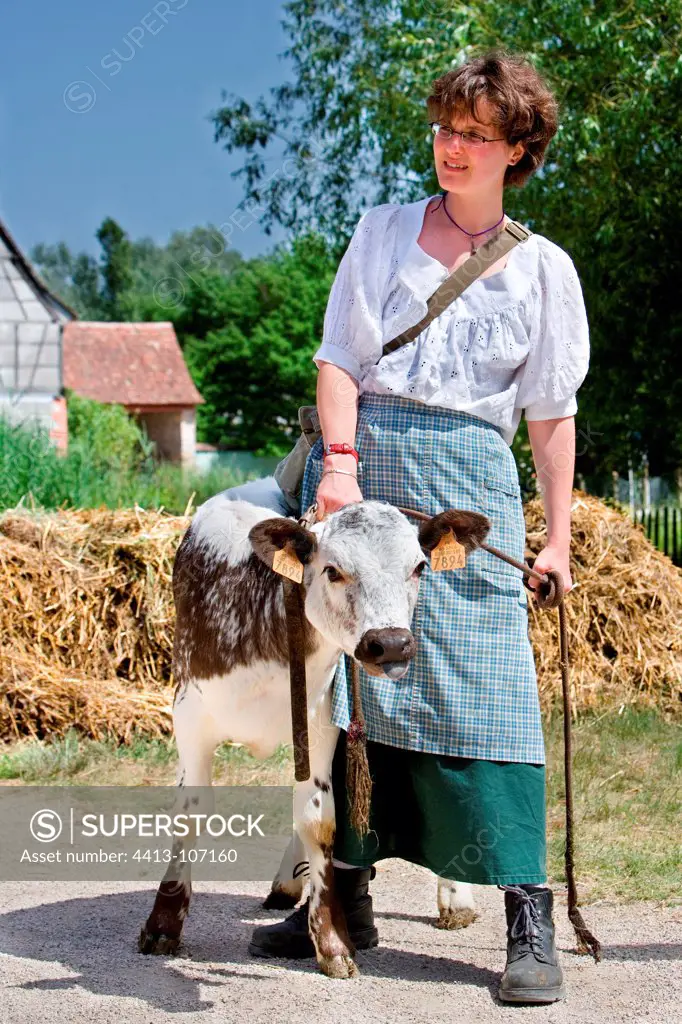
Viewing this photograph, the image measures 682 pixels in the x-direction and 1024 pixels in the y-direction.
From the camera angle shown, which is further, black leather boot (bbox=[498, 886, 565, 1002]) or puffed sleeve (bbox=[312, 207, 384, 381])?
puffed sleeve (bbox=[312, 207, 384, 381])

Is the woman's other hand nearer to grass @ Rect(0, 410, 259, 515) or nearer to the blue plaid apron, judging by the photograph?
the blue plaid apron

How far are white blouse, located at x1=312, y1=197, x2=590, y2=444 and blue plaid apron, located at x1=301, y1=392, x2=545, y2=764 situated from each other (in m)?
0.09

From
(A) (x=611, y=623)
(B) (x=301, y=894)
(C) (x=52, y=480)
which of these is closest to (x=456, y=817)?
(B) (x=301, y=894)

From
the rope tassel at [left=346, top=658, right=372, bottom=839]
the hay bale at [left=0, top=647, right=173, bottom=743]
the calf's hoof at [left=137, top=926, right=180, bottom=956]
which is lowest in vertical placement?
the calf's hoof at [left=137, top=926, right=180, bottom=956]

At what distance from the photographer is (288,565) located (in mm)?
3061

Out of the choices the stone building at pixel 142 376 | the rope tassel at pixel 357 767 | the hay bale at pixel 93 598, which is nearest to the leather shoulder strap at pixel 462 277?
the rope tassel at pixel 357 767

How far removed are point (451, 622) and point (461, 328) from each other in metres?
0.86

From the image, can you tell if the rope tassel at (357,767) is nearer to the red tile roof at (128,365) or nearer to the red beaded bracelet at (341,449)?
the red beaded bracelet at (341,449)

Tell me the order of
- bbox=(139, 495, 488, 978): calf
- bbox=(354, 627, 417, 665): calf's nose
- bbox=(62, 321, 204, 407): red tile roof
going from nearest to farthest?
bbox=(354, 627, 417, 665): calf's nose → bbox=(139, 495, 488, 978): calf → bbox=(62, 321, 204, 407): red tile roof

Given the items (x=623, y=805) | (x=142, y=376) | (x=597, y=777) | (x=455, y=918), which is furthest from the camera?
(x=142, y=376)

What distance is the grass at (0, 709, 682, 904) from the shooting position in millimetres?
4516

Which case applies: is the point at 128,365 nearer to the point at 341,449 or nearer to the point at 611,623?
the point at 611,623

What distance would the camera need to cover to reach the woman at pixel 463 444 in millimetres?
3293

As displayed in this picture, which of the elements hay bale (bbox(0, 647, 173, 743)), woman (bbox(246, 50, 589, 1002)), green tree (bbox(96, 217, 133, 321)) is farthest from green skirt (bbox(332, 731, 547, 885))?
green tree (bbox(96, 217, 133, 321))
